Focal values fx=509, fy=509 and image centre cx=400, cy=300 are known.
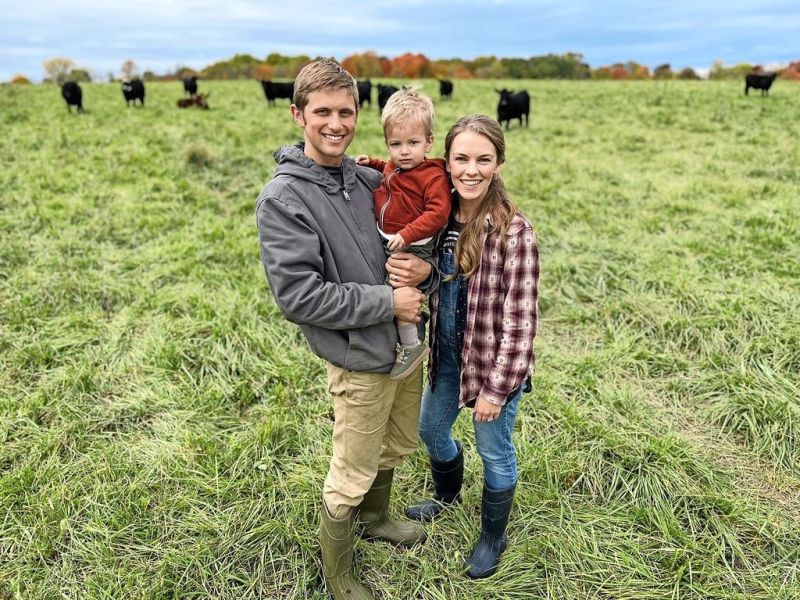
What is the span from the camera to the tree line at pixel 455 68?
106 ft

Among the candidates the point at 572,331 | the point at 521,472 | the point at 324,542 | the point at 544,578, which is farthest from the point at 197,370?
the point at 572,331

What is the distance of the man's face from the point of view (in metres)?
1.80

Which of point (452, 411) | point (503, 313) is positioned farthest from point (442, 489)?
point (503, 313)

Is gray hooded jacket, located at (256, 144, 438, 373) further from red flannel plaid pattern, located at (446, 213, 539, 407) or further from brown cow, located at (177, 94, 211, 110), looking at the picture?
brown cow, located at (177, 94, 211, 110)

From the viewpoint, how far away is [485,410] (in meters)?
2.02

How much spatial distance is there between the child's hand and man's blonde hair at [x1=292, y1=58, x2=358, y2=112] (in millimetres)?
527

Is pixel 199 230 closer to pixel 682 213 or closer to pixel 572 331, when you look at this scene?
pixel 572 331

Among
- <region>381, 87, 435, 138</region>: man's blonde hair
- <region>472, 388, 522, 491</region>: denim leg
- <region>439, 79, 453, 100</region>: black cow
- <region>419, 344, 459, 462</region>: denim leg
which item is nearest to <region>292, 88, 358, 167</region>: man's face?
<region>381, 87, 435, 138</region>: man's blonde hair

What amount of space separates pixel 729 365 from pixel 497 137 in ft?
9.84

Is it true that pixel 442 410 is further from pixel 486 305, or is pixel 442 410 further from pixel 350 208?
pixel 350 208

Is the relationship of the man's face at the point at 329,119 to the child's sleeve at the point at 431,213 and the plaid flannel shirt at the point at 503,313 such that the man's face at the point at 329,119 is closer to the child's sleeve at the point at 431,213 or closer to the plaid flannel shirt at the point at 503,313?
the child's sleeve at the point at 431,213

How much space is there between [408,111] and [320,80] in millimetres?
334

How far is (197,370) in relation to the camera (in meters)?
3.89

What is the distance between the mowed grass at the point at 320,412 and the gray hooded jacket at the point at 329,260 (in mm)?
1207
